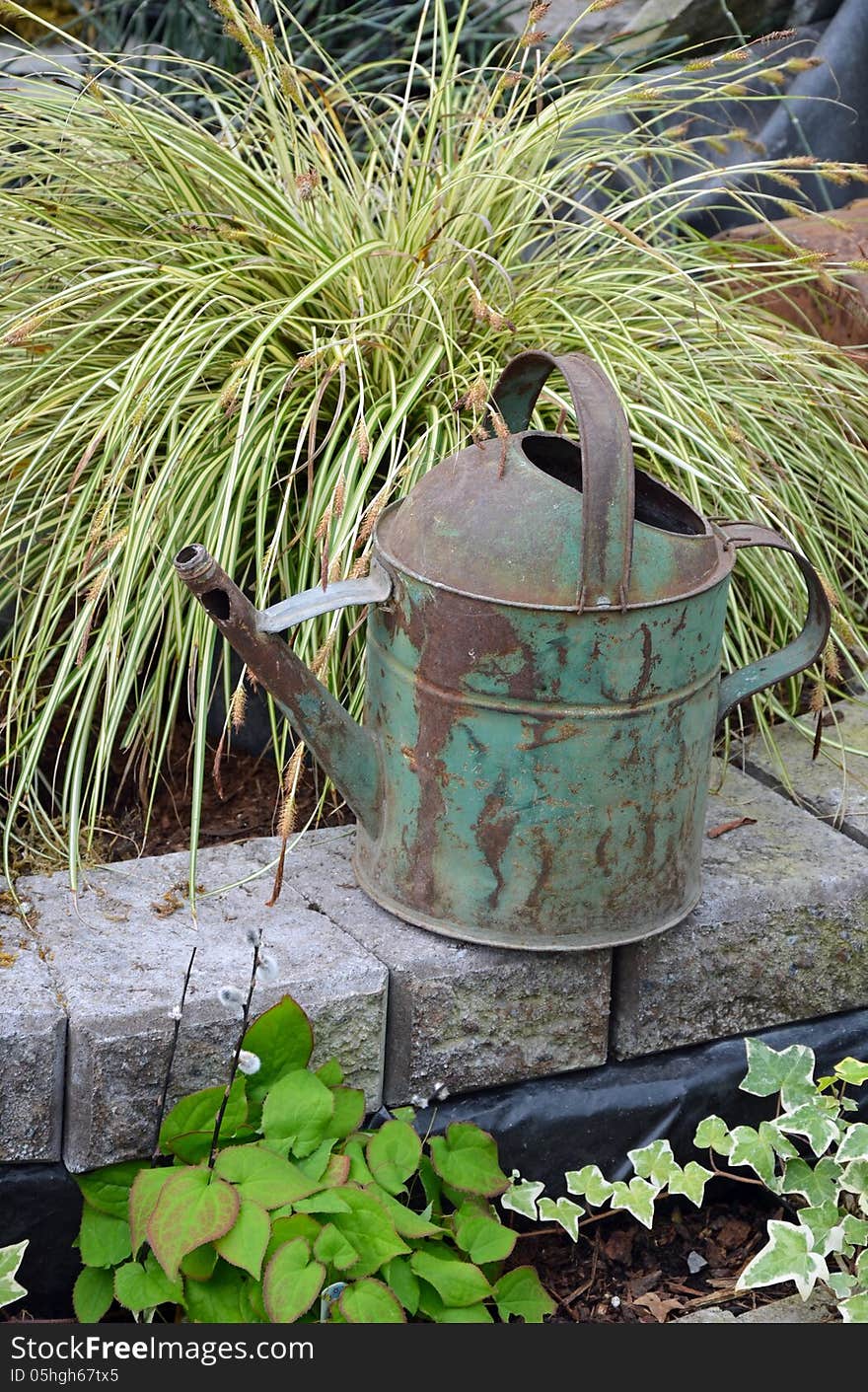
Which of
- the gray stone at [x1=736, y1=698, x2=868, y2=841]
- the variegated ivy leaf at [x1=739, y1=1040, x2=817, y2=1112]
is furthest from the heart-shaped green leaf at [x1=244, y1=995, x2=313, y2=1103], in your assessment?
the gray stone at [x1=736, y1=698, x2=868, y2=841]

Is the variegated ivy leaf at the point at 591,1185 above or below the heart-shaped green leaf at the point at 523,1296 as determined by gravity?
above

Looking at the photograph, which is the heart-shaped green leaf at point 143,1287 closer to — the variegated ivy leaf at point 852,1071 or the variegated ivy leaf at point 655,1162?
the variegated ivy leaf at point 655,1162

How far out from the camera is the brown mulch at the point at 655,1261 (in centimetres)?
179

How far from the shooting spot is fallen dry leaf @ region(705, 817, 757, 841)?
205 centimetres

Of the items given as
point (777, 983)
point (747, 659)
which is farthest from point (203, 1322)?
point (747, 659)

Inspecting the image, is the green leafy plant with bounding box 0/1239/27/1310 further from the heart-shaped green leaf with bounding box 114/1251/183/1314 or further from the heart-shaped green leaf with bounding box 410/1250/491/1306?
the heart-shaped green leaf with bounding box 410/1250/491/1306

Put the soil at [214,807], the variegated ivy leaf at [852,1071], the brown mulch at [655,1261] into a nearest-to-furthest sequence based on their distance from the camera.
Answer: the variegated ivy leaf at [852,1071] → the brown mulch at [655,1261] → the soil at [214,807]

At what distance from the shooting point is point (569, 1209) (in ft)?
5.62

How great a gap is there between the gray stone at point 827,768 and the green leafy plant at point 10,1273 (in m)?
1.25

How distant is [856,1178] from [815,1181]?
55mm

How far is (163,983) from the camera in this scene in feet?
5.37

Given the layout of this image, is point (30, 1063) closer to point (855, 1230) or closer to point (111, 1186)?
point (111, 1186)

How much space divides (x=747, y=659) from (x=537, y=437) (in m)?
0.66

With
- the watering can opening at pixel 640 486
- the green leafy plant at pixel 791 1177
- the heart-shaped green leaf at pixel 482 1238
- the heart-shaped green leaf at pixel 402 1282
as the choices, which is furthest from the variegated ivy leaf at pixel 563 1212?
the watering can opening at pixel 640 486
